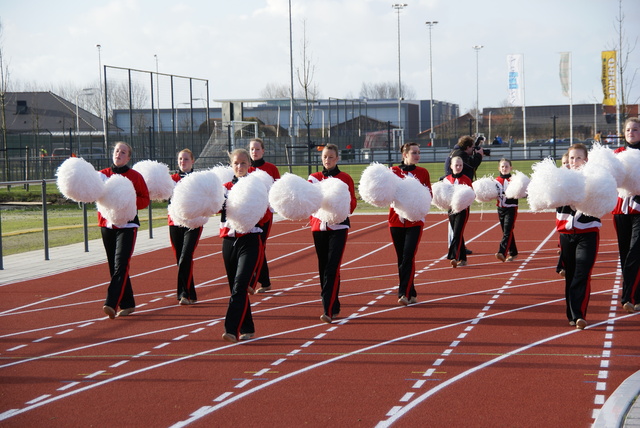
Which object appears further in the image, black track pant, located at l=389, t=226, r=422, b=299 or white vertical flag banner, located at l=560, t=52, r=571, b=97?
white vertical flag banner, located at l=560, t=52, r=571, b=97

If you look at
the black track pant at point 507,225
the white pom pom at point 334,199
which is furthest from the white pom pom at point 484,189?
the white pom pom at point 334,199

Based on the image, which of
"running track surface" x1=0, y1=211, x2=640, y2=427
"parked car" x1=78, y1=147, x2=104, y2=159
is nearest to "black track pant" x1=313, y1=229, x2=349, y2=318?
"running track surface" x1=0, y1=211, x2=640, y2=427

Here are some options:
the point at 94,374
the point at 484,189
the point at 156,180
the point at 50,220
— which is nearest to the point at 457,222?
the point at 484,189

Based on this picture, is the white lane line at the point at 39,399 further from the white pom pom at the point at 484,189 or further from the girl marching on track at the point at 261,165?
the white pom pom at the point at 484,189

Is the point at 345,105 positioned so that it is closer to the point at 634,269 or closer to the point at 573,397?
the point at 634,269

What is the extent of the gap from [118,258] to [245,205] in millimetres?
2267

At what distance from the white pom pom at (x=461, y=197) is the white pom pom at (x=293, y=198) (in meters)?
4.39

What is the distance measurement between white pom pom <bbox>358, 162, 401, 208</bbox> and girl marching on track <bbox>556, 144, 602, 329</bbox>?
1.76 meters

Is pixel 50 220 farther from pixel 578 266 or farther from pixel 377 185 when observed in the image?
pixel 578 266

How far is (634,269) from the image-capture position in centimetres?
863

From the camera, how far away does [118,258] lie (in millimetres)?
8891

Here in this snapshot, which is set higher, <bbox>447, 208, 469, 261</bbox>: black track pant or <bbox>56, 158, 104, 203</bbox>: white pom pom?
<bbox>56, 158, 104, 203</bbox>: white pom pom

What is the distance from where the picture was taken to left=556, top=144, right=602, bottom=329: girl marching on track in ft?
25.6

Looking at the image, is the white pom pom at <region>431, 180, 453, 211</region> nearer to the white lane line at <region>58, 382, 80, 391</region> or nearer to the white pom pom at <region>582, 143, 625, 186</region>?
the white pom pom at <region>582, 143, 625, 186</region>
